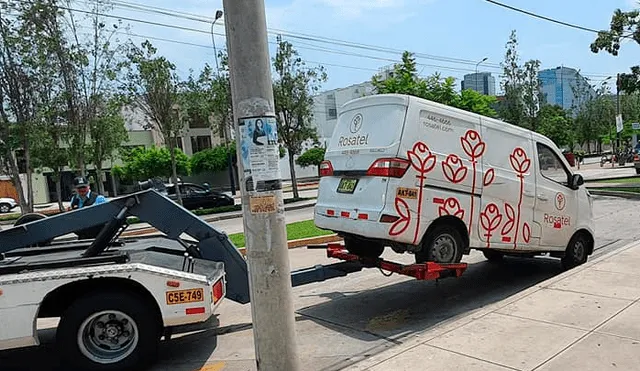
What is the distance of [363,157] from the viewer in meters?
6.26

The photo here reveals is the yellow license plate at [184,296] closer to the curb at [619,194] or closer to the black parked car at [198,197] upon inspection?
the curb at [619,194]

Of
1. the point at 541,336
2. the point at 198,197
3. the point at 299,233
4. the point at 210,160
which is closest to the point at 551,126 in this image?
the point at 198,197

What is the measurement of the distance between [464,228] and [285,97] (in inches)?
788

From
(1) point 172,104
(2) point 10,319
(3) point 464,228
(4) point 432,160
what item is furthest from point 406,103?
(1) point 172,104

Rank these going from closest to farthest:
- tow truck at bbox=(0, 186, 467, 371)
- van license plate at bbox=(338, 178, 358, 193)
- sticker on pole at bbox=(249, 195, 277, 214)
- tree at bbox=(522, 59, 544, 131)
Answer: sticker on pole at bbox=(249, 195, 277, 214) < tow truck at bbox=(0, 186, 467, 371) < van license plate at bbox=(338, 178, 358, 193) < tree at bbox=(522, 59, 544, 131)

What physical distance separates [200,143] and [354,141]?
181 feet

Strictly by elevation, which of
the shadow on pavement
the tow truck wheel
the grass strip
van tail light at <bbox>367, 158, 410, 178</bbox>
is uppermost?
van tail light at <bbox>367, 158, 410, 178</bbox>

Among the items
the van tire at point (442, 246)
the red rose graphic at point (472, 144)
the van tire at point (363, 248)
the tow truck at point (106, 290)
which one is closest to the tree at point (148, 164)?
the van tire at point (363, 248)

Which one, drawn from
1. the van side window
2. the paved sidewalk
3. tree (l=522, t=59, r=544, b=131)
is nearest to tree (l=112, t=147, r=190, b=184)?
tree (l=522, t=59, r=544, b=131)

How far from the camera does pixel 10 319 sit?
14.6 ft

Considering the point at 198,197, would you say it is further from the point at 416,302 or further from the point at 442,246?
the point at 442,246

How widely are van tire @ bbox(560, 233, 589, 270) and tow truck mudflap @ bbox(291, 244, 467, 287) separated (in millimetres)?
2660

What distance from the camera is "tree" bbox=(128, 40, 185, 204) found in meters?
22.1

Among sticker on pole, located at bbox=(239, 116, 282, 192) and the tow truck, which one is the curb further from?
sticker on pole, located at bbox=(239, 116, 282, 192)
